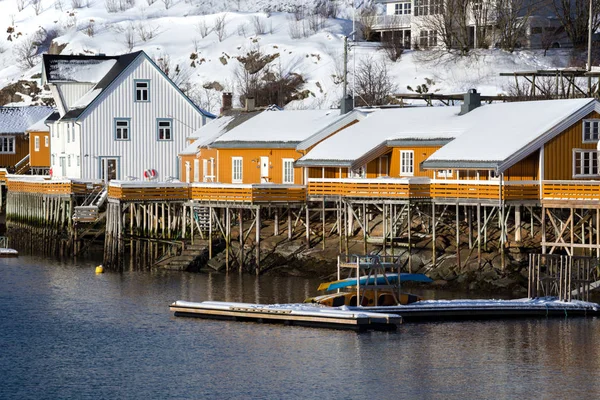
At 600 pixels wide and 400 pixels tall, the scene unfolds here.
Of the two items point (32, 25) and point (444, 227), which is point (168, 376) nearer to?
point (444, 227)

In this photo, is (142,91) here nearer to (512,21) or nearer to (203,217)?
(203,217)

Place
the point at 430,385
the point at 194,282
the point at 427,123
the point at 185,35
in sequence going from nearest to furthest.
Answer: the point at 430,385 < the point at 194,282 < the point at 427,123 < the point at 185,35

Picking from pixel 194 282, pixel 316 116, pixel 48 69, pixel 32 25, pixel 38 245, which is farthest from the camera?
pixel 32 25

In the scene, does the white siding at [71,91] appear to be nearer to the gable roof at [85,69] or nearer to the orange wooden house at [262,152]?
the gable roof at [85,69]

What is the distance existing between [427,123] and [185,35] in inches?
3160

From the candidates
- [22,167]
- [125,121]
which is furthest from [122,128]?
[22,167]

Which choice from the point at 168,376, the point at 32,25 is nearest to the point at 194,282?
the point at 168,376

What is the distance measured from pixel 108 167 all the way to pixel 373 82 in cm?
3445

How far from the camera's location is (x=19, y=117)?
99.2 m

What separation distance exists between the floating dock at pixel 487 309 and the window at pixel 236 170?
22258mm

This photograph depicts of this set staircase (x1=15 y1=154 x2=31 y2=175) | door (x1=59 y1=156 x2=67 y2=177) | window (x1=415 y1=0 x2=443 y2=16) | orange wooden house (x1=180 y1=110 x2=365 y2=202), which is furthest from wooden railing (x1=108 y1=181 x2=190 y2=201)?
window (x1=415 y1=0 x2=443 y2=16)

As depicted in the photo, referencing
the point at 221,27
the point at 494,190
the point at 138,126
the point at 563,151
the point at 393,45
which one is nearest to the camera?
the point at 494,190

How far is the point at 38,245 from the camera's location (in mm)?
73188

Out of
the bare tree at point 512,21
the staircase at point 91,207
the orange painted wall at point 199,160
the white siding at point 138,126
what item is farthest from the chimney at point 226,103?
the bare tree at point 512,21
